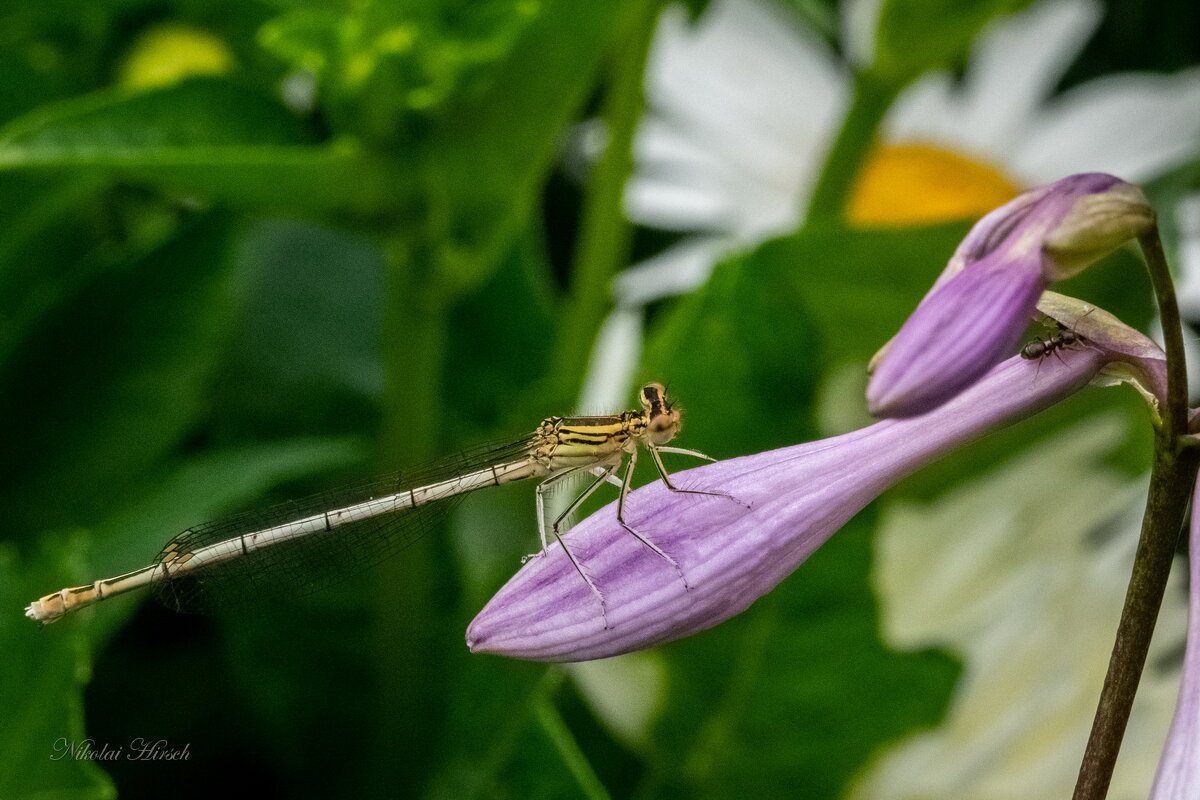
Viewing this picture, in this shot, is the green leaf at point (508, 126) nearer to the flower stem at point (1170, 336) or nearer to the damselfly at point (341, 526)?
the damselfly at point (341, 526)

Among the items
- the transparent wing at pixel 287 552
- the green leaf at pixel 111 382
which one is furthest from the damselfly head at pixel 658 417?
the green leaf at pixel 111 382

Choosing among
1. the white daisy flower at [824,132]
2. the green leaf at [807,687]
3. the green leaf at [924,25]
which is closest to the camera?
the green leaf at [807,687]

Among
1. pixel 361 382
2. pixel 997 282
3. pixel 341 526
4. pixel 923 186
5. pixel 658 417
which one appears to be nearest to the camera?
pixel 997 282

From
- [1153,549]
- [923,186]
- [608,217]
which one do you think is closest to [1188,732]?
[1153,549]

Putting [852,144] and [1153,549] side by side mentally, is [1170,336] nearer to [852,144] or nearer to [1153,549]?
[1153,549]

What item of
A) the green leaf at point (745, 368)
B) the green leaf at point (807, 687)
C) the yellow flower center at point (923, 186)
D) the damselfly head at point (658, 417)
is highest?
the yellow flower center at point (923, 186)

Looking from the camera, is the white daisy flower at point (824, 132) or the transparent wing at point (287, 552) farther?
the white daisy flower at point (824, 132)
